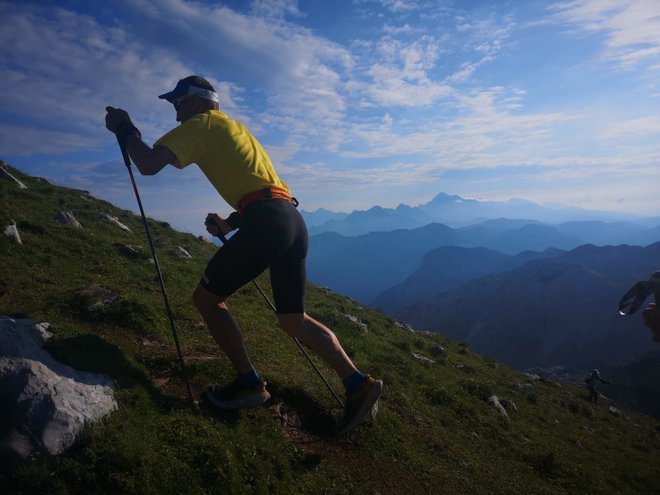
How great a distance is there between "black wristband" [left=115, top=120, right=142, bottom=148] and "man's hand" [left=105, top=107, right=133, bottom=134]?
0.05 m

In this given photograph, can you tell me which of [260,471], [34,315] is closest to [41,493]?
[260,471]

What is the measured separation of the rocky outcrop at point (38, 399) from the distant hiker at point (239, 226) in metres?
1.55

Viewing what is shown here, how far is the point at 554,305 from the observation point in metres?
149

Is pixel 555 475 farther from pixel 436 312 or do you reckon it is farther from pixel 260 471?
pixel 436 312

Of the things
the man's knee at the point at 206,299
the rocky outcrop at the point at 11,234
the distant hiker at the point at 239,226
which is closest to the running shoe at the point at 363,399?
the distant hiker at the point at 239,226

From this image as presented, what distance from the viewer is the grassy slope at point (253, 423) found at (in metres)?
4.59

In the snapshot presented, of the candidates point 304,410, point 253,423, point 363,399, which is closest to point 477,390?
point 304,410

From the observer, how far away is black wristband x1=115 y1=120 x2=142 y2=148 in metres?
5.22

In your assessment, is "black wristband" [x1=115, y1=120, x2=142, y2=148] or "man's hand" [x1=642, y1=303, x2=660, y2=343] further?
"man's hand" [x1=642, y1=303, x2=660, y2=343]

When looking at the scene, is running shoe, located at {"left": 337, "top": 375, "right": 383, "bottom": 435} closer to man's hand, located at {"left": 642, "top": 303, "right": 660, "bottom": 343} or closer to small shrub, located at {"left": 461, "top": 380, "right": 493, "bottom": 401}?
man's hand, located at {"left": 642, "top": 303, "right": 660, "bottom": 343}

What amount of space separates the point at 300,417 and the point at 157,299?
5.57 m

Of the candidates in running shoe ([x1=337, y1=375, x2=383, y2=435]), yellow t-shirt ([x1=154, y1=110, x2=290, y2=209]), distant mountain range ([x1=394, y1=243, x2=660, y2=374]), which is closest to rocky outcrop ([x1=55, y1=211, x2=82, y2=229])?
yellow t-shirt ([x1=154, y1=110, x2=290, y2=209])

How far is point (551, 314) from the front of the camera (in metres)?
145

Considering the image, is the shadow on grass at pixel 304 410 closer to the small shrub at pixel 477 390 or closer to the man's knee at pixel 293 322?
the man's knee at pixel 293 322
